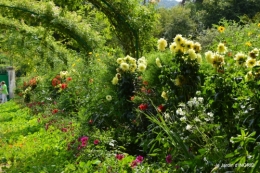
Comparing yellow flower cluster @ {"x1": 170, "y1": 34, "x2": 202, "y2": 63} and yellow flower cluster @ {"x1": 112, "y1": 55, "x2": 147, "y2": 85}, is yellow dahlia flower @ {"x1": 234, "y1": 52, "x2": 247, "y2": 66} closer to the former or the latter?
yellow flower cluster @ {"x1": 170, "y1": 34, "x2": 202, "y2": 63}

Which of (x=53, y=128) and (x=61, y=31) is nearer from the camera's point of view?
(x=53, y=128)

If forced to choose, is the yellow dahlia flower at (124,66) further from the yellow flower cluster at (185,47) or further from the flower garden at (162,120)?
the yellow flower cluster at (185,47)


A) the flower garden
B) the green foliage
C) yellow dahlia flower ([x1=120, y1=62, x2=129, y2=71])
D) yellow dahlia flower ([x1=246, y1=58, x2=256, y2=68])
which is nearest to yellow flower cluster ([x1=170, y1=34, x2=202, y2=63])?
the flower garden

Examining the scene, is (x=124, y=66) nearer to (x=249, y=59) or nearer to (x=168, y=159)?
(x=168, y=159)

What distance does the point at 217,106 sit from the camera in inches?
136

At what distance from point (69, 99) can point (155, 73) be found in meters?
3.84

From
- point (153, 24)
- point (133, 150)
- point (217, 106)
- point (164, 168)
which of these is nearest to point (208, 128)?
point (217, 106)

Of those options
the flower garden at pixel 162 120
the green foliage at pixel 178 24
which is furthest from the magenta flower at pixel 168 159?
the green foliage at pixel 178 24

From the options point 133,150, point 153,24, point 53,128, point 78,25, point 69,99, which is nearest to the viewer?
point 133,150

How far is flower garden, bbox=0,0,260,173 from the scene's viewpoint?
125 inches

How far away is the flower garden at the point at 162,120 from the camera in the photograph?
318 centimetres

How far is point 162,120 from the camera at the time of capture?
3271mm

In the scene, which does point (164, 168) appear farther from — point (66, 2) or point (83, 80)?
point (66, 2)

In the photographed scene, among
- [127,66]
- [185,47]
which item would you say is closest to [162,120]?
[185,47]
